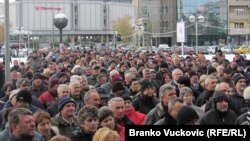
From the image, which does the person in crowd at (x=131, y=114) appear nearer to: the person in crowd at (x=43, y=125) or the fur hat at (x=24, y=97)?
the fur hat at (x=24, y=97)

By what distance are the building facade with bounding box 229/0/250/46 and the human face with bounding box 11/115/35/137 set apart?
87911 mm

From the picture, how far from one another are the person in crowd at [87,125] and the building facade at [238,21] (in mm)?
87246

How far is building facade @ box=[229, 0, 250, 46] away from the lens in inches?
3622

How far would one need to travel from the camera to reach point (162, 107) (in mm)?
8031

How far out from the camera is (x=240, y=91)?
33.2ft

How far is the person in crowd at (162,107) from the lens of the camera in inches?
313

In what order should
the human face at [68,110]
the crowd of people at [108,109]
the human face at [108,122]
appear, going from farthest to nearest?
the human face at [68,110] < the human face at [108,122] < the crowd of people at [108,109]

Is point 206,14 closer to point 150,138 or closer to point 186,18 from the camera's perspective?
point 186,18

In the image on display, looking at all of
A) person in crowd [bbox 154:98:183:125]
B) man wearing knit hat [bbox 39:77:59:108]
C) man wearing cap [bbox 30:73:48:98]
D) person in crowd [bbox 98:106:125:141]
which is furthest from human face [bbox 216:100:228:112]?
man wearing cap [bbox 30:73:48:98]

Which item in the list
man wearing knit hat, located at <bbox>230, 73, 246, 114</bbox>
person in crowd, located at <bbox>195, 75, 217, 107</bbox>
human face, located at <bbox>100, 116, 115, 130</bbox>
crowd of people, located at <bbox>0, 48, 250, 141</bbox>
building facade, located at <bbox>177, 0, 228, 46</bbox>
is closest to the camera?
crowd of people, located at <bbox>0, 48, 250, 141</bbox>

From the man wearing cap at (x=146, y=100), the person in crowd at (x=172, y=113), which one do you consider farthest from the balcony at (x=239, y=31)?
the person in crowd at (x=172, y=113)

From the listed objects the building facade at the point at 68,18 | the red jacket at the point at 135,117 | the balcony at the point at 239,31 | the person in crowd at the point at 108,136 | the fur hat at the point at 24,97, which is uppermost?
the building facade at the point at 68,18

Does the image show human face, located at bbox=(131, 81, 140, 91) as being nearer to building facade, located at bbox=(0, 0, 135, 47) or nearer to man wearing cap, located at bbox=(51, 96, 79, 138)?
man wearing cap, located at bbox=(51, 96, 79, 138)

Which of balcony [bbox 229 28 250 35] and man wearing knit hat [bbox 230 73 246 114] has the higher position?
balcony [bbox 229 28 250 35]
